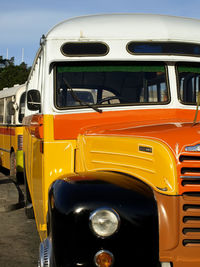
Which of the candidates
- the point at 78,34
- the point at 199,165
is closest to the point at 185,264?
the point at 199,165

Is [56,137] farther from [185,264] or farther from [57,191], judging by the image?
[185,264]

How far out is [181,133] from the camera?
3010 mm

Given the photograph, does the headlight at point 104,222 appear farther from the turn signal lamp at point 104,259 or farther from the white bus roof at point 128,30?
the white bus roof at point 128,30

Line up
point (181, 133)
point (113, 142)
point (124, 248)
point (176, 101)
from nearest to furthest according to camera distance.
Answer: point (124, 248), point (181, 133), point (113, 142), point (176, 101)

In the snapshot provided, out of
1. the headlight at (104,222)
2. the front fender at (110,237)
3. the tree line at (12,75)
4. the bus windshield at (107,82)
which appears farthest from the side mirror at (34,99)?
the tree line at (12,75)

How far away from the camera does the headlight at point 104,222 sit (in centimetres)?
280

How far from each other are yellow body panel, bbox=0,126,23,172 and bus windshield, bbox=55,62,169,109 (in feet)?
27.0

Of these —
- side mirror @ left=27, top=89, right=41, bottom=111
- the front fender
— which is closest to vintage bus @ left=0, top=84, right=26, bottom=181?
side mirror @ left=27, top=89, right=41, bottom=111

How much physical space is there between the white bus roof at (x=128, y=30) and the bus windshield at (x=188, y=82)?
24 centimetres

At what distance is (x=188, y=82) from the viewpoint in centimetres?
433

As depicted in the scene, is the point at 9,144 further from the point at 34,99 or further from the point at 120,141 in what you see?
the point at 120,141

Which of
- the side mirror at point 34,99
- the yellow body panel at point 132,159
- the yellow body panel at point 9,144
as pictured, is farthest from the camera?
the yellow body panel at point 9,144

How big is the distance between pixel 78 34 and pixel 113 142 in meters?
1.23

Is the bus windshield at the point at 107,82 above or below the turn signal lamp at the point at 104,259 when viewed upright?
above
